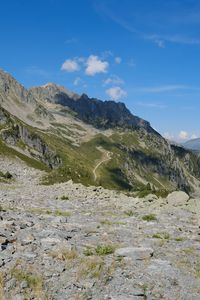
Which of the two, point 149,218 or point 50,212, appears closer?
point 149,218

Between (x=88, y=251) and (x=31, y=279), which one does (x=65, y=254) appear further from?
(x=31, y=279)

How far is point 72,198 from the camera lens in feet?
128

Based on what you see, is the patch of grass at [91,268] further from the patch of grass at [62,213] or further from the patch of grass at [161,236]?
the patch of grass at [62,213]

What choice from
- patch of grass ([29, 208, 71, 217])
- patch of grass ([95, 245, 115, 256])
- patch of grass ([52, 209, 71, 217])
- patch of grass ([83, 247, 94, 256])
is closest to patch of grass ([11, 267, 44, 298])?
patch of grass ([83, 247, 94, 256])

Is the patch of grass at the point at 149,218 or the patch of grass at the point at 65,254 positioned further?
the patch of grass at the point at 149,218

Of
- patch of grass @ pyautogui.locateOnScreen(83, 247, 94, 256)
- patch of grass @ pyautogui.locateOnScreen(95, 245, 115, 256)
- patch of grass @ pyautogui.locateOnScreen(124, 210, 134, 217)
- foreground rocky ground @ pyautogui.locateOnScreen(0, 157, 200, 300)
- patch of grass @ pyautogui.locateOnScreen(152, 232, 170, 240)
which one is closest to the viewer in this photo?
foreground rocky ground @ pyautogui.locateOnScreen(0, 157, 200, 300)

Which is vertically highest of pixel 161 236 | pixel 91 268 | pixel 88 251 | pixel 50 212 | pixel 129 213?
pixel 129 213

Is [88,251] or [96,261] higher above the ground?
[88,251]

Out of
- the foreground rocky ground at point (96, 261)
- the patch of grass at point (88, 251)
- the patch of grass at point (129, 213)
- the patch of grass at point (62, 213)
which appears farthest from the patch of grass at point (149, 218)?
the patch of grass at point (88, 251)

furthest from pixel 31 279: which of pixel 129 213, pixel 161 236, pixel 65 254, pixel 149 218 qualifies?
pixel 129 213

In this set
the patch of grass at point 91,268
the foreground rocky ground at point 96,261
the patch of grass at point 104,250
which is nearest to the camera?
the foreground rocky ground at point 96,261

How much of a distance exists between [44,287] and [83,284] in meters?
1.25

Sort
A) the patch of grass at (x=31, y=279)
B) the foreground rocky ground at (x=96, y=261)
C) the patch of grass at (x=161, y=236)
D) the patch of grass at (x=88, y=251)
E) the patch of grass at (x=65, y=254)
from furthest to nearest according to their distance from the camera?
1. the patch of grass at (x=161, y=236)
2. the patch of grass at (x=88, y=251)
3. the patch of grass at (x=65, y=254)
4. the foreground rocky ground at (x=96, y=261)
5. the patch of grass at (x=31, y=279)

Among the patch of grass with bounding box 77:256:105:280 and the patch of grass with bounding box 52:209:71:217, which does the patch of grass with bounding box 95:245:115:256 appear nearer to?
the patch of grass with bounding box 77:256:105:280
